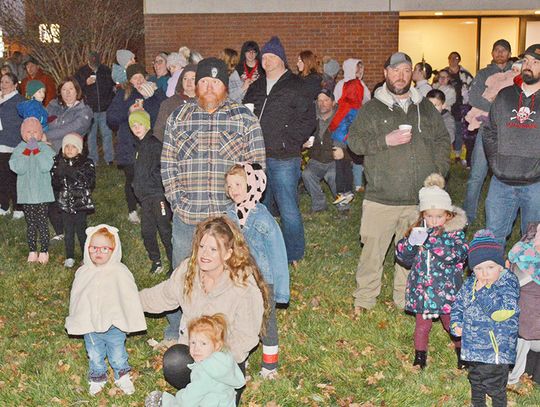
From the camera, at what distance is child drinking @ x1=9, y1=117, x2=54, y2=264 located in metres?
9.24

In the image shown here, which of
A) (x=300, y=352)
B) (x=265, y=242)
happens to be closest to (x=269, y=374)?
(x=300, y=352)

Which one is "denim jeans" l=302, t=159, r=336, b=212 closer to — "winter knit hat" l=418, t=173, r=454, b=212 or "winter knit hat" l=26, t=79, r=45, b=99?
"winter knit hat" l=26, t=79, r=45, b=99

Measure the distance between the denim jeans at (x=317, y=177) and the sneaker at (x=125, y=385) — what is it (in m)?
6.13

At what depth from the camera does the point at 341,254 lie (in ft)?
32.3

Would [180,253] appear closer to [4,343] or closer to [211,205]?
[211,205]

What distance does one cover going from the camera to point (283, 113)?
332 inches

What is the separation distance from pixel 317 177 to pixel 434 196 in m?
5.51

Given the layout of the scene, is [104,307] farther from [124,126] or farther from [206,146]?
[124,126]

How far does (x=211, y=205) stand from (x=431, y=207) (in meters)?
1.74

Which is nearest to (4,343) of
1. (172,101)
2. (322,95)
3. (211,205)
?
(211,205)

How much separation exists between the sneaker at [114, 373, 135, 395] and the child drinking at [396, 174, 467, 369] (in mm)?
2249

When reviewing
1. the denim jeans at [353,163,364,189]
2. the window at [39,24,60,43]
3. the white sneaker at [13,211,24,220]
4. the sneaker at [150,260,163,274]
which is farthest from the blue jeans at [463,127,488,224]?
the window at [39,24,60,43]

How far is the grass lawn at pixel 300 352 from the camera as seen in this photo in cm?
611

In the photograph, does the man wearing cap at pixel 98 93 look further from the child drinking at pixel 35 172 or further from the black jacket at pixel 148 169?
the black jacket at pixel 148 169
